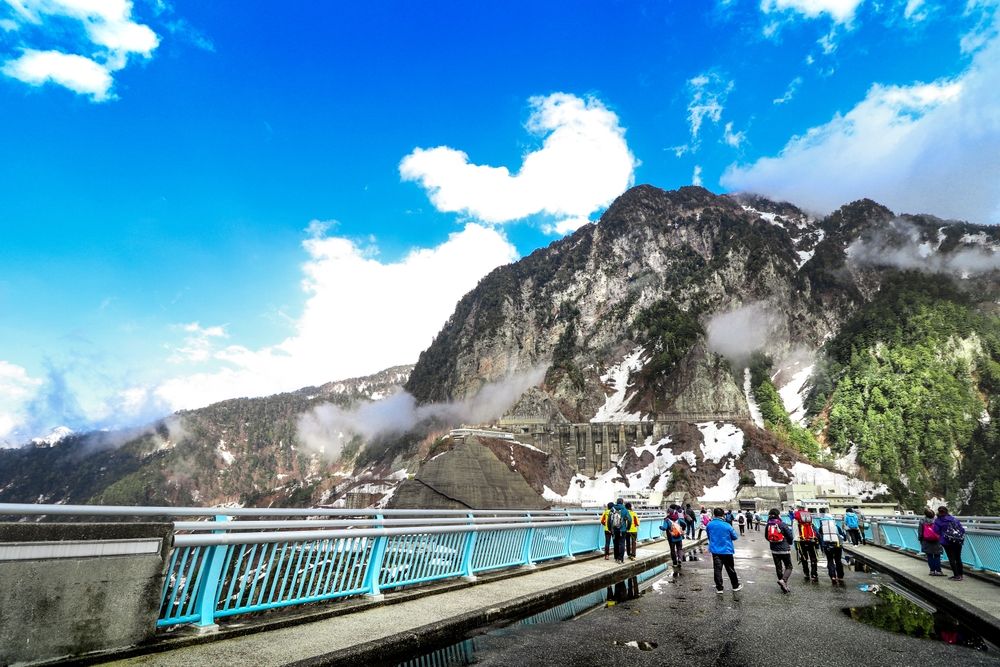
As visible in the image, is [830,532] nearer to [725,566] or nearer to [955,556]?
[955,556]

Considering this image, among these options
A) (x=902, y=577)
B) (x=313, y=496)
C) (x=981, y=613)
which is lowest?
(x=313, y=496)

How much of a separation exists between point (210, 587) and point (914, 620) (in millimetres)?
10213

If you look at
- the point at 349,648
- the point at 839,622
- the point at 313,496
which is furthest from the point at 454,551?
the point at 313,496

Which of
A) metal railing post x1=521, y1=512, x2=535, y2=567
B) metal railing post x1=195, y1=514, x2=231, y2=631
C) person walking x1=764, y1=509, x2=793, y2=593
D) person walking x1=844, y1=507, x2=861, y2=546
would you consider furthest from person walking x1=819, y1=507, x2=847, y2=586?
person walking x1=844, y1=507, x2=861, y2=546

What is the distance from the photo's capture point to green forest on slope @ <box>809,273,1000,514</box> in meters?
126

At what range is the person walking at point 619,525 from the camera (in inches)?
672

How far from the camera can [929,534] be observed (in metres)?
13.9

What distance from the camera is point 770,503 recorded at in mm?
101688

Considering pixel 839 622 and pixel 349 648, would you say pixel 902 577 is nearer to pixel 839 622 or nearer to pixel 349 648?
pixel 839 622

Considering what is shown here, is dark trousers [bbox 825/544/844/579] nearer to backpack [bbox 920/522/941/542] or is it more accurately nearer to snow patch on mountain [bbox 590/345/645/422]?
backpack [bbox 920/522/941/542]

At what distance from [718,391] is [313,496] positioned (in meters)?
123

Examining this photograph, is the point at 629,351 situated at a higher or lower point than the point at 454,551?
higher

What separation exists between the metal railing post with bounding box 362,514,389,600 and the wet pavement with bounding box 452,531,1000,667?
236 cm

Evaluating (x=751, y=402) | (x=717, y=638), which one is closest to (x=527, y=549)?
(x=717, y=638)
